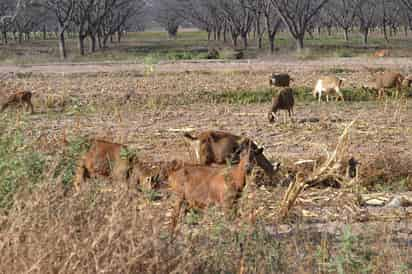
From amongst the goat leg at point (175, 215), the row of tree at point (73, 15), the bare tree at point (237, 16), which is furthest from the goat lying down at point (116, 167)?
the bare tree at point (237, 16)

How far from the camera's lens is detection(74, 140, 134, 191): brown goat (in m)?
7.65

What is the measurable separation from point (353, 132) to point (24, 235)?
11.1 meters

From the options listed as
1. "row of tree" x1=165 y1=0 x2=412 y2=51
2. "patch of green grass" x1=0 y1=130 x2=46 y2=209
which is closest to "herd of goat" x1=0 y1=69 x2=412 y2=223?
"patch of green grass" x1=0 y1=130 x2=46 y2=209

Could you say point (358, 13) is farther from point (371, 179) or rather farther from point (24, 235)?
point (24, 235)

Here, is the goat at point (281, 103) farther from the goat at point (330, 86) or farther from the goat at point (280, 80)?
the goat at point (280, 80)

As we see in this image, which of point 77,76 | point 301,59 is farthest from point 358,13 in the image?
point 77,76

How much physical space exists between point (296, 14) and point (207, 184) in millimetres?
48170

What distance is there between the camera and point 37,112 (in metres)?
18.1

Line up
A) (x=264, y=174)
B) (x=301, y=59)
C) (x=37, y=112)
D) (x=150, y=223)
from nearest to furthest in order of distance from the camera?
(x=150, y=223) → (x=264, y=174) → (x=37, y=112) → (x=301, y=59)

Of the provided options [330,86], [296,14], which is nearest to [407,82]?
[330,86]

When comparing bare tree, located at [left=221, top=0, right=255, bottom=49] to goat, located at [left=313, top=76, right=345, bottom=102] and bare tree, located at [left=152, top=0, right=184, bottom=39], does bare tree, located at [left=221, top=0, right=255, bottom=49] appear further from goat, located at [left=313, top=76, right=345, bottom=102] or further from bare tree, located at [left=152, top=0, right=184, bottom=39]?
goat, located at [left=313, top=76, right=345, bottom=102]

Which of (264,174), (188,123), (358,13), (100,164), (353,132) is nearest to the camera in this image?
(100,164)

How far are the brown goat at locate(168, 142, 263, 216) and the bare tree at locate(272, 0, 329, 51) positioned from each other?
40579 mm

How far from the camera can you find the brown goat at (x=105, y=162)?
765cm
